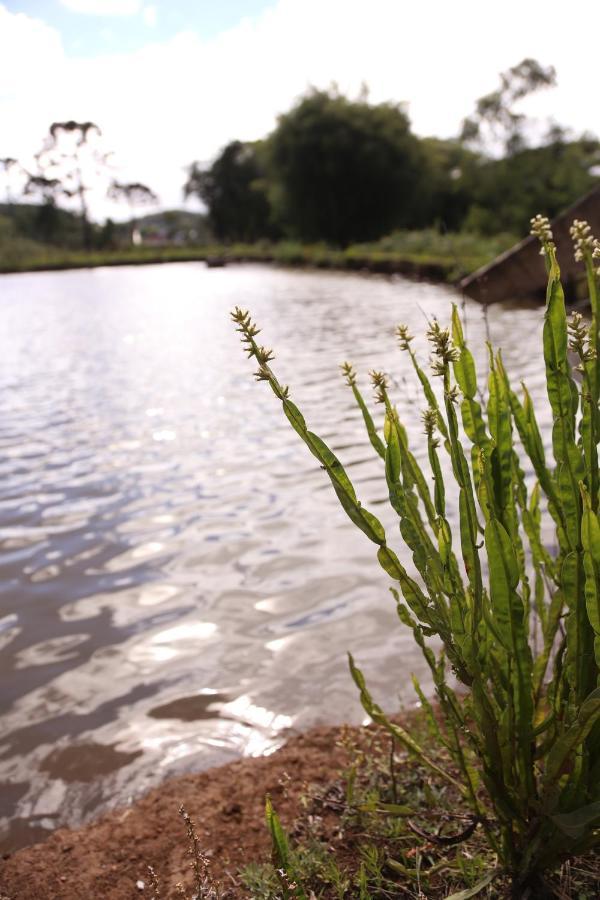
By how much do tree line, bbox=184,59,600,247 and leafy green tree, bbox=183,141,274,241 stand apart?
16.4 m

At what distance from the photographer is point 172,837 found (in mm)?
1995

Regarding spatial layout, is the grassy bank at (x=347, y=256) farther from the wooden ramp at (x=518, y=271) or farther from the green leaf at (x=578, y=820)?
the green leaf at (x=578, y=820)

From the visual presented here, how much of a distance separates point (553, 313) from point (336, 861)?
3.83 feet

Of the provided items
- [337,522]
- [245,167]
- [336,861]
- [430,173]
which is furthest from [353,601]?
[245,167]

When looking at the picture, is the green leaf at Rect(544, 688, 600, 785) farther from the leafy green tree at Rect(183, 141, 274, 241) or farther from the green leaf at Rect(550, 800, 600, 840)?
the leafy green tree at Rect(183, 141, 274, 241)

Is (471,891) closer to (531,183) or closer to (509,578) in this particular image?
(509,578)

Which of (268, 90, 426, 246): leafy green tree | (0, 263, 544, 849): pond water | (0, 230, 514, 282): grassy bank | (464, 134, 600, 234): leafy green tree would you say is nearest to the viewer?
(0, 263, 544, 849): pond water

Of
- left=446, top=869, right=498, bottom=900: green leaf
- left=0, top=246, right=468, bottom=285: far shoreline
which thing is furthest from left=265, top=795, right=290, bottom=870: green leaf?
left=0, top=246, right=468, bottom=285: far shoreline

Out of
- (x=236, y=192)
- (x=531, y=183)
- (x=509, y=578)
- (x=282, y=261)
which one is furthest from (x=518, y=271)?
(x=236, y=192)

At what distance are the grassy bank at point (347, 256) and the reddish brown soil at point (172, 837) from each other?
1.41 metres

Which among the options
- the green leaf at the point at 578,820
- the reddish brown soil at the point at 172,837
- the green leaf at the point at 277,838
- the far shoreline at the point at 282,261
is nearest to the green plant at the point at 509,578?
the green leaf at the point at 578,820

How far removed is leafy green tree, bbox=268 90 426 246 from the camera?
3809 centimetres

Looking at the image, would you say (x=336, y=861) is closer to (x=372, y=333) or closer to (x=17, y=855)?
(x=17, y=855)

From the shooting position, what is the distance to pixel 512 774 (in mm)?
1495
